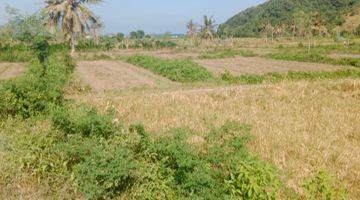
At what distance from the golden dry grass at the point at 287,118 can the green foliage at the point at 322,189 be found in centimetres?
34

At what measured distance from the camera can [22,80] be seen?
9.34 meters

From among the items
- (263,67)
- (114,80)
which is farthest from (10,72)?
(263,67)

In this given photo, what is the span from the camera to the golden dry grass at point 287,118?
21.2 ft

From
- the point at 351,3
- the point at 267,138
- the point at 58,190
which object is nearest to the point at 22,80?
the point at 58,190

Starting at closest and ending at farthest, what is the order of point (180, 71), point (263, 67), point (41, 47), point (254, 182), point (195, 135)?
point (254, 182), point (195, 135), point (41, 47), point (180, 71), point (263, 67)

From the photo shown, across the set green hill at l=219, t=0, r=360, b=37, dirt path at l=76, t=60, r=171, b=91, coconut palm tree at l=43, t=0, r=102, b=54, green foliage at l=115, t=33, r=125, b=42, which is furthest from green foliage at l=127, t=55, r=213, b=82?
green hill at l=219, t=0, r=360, b=37

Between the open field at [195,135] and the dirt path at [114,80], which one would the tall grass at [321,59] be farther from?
the open field at [195,135]

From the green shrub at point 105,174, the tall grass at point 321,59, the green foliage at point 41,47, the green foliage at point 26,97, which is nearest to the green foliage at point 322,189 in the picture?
the green shrub at point 105,174

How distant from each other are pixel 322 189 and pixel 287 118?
4.51 metres

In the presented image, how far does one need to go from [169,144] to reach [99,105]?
566 cm

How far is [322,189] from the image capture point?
507cm

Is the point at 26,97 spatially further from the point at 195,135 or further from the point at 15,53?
the point at 15,53

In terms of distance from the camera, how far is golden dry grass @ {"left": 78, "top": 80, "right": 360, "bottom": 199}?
6.45m

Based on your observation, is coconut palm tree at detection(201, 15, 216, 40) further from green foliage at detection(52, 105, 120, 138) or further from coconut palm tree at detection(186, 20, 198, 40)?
green foliage at detection(52, 105, 120, 138)
